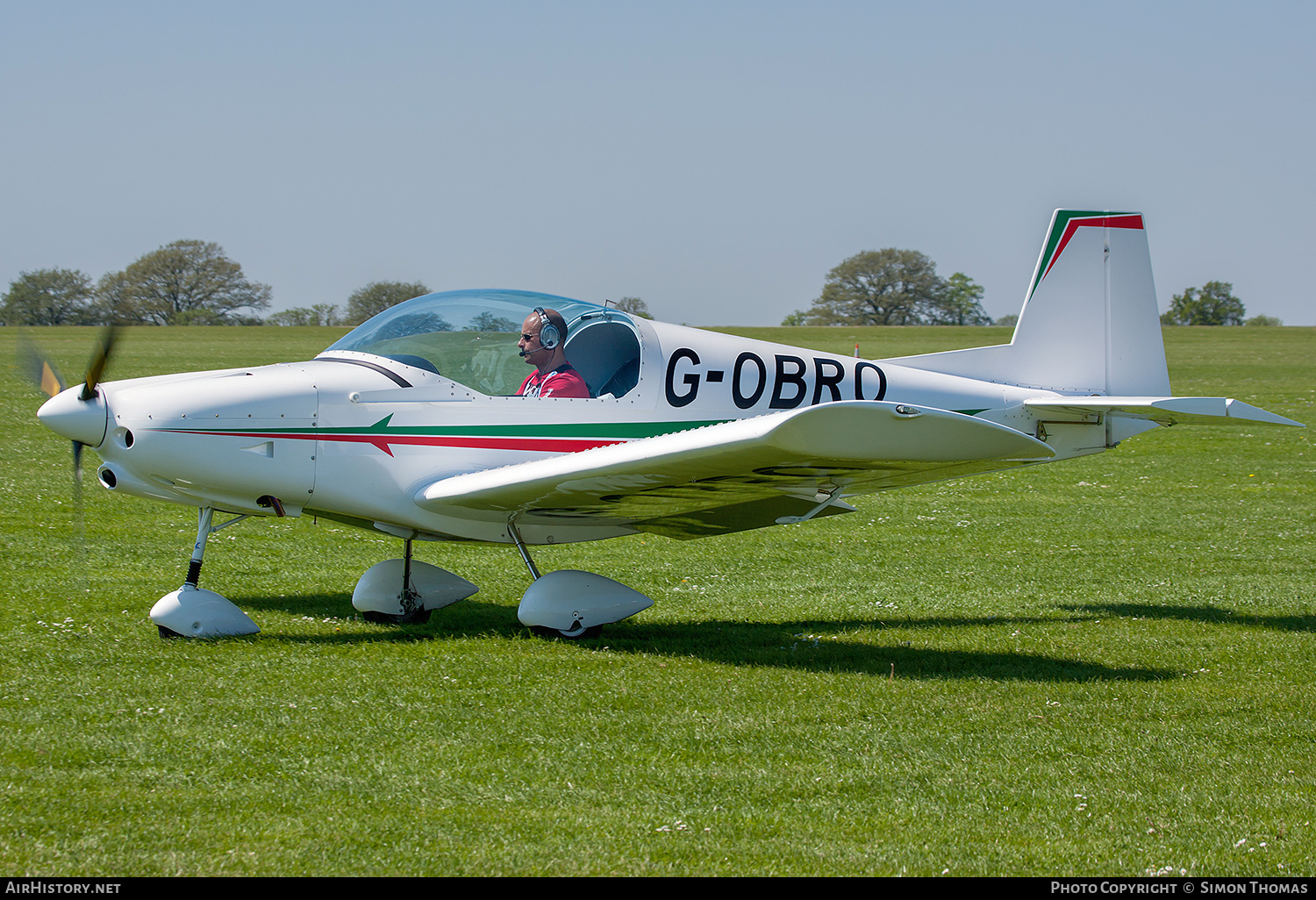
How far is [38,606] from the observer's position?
7.47m

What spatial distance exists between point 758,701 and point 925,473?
6.57 ft

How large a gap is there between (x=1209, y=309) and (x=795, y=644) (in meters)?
104

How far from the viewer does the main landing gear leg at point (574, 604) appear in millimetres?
6738

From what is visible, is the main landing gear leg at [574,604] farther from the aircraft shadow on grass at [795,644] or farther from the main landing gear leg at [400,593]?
the main landing gear leg at [400,593]

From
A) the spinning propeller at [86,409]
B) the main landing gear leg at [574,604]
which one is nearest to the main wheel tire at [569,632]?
the main landing gear leg at [574,604]

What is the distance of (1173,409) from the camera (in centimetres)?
660

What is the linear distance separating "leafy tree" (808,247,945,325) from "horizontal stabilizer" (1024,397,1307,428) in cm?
8934

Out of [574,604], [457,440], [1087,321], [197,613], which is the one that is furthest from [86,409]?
[1087,321]

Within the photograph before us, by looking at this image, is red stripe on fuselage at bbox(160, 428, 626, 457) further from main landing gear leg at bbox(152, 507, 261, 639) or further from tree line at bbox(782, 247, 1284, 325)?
tree line at bbox(782, 247, 1284, 325)

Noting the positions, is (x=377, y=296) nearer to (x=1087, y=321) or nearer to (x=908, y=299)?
(x=1087, y=321)

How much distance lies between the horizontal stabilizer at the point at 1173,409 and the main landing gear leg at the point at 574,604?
3.36 m

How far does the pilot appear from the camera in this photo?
7.12m

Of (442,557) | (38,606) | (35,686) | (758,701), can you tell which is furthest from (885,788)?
(442,557)

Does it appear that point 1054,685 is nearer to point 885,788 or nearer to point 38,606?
point 885,788
